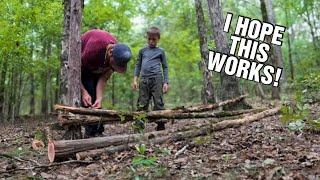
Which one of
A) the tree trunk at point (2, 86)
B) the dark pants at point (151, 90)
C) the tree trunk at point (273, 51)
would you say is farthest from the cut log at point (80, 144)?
the tree trunk at point (273, 51)

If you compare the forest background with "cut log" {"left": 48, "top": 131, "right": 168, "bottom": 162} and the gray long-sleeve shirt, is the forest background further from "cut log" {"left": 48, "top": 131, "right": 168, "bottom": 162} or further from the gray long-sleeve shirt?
"cut log" {"left": 48, "top": 131, "right": 168, "bottom": 162}

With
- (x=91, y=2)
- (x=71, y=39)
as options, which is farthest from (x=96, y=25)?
(x=71, y=39)

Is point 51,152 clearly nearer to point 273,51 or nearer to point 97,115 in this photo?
point 97,115

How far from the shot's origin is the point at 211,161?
429 centimetres

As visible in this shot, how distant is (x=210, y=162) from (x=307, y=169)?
974 millimetres

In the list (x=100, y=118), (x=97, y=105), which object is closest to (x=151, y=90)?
(x=97, y=105)

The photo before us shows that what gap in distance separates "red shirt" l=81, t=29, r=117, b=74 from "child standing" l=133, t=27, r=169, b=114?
5.04ft

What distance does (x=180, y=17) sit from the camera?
22234mm

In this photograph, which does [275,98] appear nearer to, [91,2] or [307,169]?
[91,2]

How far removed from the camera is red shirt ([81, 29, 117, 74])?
18.9 ft

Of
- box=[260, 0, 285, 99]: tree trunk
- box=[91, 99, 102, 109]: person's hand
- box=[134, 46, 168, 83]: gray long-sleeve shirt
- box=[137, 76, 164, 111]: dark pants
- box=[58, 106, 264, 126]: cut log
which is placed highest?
box=[260, 0, 285, 99]: tree trunk

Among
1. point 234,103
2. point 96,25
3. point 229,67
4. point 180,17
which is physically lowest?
point 234,103

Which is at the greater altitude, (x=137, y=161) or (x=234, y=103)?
(x=234, y=103)

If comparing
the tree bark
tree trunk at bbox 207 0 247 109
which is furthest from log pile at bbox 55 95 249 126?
tree trunk at bbox 207 0 247 109
